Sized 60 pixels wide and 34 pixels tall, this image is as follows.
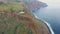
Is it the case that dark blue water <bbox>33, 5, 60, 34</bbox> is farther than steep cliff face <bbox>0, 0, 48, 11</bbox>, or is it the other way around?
steep cliff face <bbox>0, 0, 48, 11</bbox>

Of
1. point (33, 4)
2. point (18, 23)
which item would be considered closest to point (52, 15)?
point (33, 4)

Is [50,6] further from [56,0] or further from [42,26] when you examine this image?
[42,26]

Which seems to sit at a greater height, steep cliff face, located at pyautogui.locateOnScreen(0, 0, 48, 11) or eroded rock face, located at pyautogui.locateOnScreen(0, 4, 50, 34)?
steep cliff face, located at pyautogui.locateOnScreen(0, 0, 48, 11)

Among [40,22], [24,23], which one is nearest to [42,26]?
[40,22]

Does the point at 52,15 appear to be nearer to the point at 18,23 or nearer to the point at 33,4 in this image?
the point at 33,4
